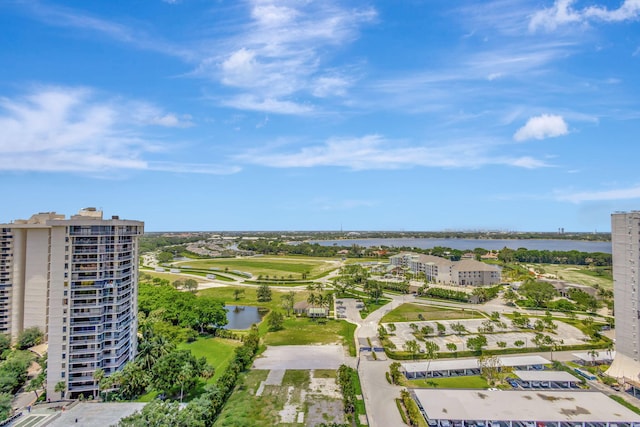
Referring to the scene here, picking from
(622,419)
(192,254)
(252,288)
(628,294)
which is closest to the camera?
(622,419)

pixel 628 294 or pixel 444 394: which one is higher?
pixel 628 294

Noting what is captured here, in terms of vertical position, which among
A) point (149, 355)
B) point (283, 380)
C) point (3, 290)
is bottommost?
point (283, 380)

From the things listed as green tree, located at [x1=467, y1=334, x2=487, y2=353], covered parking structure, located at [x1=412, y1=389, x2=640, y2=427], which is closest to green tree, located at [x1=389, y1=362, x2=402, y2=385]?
covered parking structure, located at [x1=412, y1=389, x2=640, y2=427]

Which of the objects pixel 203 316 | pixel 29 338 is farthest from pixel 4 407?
pixel 203 316

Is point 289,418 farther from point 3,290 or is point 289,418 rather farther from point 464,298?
point 464,298

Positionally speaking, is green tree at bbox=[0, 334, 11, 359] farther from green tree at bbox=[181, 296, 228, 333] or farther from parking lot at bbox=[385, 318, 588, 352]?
parking lot at bbox=[385, 318, 588, 352]

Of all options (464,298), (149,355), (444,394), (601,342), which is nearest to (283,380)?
(149,355)

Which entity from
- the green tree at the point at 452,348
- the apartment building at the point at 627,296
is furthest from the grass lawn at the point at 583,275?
the green tree at the point at 452,348
